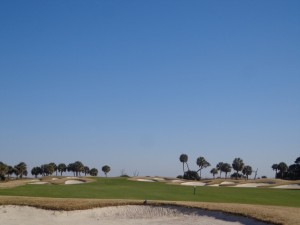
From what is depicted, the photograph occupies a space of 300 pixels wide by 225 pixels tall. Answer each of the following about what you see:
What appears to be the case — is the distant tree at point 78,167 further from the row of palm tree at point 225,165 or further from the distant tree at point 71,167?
the row of palm tree at point 225,165

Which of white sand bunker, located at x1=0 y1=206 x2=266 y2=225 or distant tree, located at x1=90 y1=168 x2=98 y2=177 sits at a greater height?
distant tree, located at x1=90 y1=168 x2=98 y2=177

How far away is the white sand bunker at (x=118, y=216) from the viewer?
20328mm

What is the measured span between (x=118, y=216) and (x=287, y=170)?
87127 millimetres

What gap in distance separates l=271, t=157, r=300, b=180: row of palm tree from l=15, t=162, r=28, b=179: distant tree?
66.2 m

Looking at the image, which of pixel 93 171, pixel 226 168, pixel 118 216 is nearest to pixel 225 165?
pixel 226 168

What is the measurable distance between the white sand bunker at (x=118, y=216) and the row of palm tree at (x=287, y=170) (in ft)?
248

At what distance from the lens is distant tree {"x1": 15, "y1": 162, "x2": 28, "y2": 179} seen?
342 feet

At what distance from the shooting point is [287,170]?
331 feet

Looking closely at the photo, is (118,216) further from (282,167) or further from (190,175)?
(282,167)

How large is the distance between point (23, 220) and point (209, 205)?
9957 millimetres

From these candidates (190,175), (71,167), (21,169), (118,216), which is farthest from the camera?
(71,167)

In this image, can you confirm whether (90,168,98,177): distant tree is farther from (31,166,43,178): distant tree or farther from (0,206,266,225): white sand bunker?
(0,206,266,225): white sand bunker

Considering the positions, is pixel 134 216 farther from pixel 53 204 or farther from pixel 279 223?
pixel 279 223

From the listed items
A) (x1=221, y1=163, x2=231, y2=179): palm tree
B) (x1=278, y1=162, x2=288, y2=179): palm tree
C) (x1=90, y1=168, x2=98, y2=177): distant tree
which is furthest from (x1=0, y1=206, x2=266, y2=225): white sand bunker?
(x1=90, y1=168, x2=98, y2=177): distant tree
